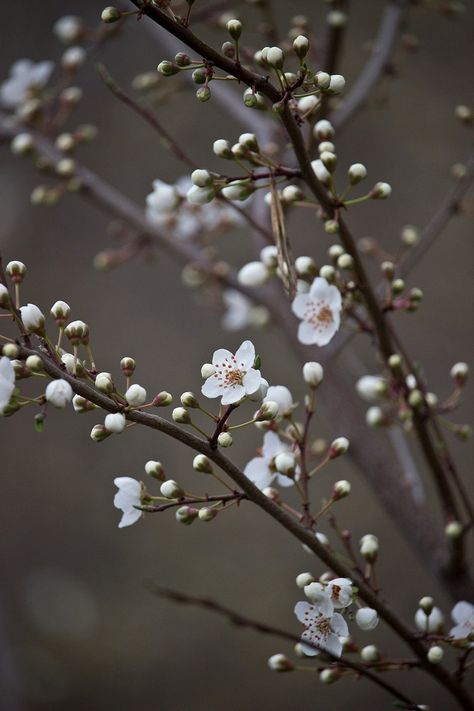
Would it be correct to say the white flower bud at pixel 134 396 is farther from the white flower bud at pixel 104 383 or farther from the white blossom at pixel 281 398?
the white blossom at pixel 281 398

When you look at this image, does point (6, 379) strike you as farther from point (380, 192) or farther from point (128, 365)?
point (380, 192)

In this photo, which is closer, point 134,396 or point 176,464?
point 134,396

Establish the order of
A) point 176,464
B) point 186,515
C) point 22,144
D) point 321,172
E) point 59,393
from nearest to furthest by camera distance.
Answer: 1. point 59,393
2. point 186,515
3. point 321,172
4. point 22,144
5. point 176,464

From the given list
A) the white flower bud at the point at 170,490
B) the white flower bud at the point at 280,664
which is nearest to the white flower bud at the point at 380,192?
the white flower bud at the point at 170,490

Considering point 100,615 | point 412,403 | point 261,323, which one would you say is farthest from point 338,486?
point 100,615

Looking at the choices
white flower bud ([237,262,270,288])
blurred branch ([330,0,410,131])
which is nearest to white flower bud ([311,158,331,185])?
white flower bud ([237,262,270,288])

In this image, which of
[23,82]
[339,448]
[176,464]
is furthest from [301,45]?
[176,464]
